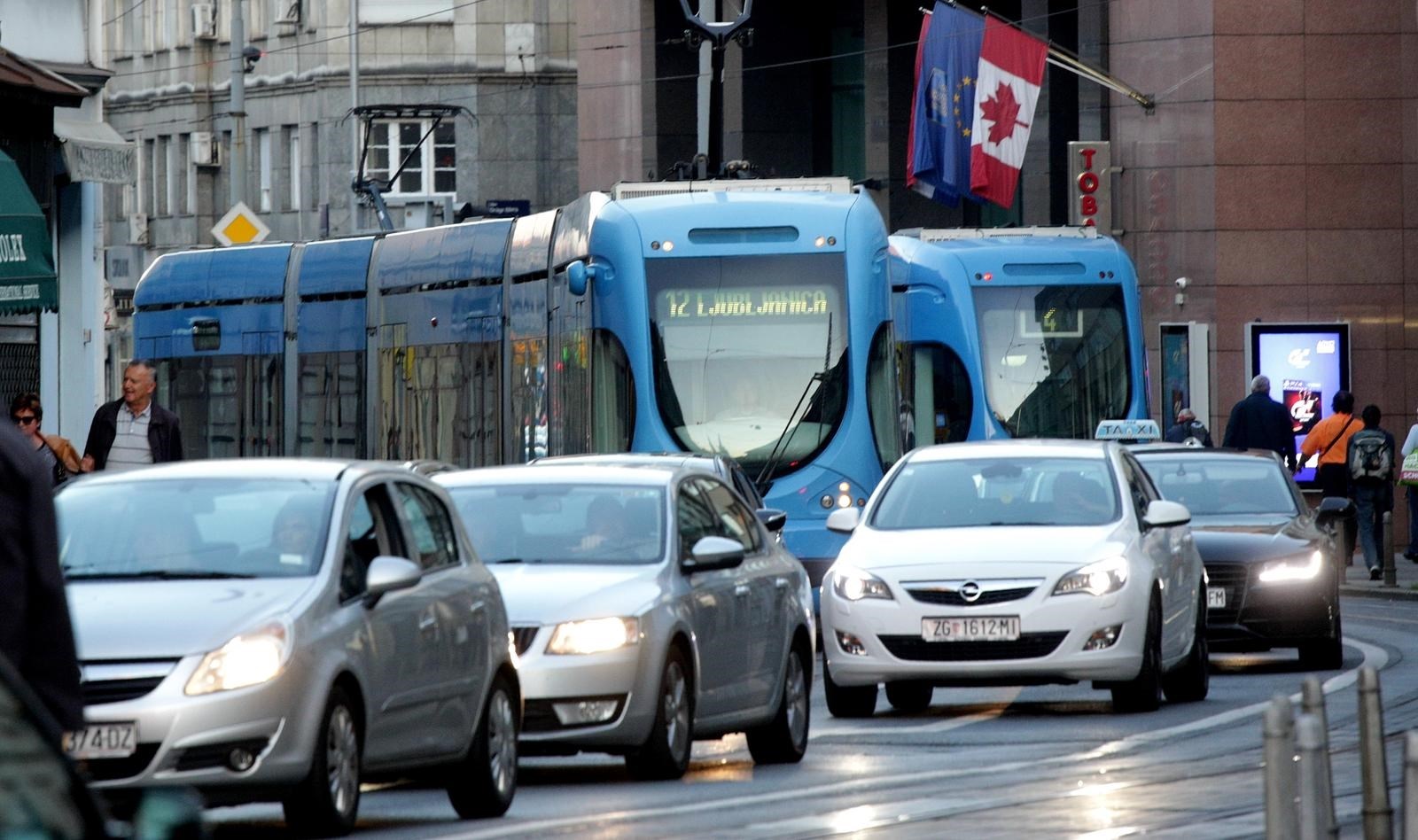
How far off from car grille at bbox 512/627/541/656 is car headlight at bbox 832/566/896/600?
11.2 feet

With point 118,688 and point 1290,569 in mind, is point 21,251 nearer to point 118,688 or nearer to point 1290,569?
point 1290,569

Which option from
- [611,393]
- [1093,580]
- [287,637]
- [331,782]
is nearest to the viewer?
[287,637]

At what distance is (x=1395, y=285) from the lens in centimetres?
3869

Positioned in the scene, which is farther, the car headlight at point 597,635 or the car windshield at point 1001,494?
the car windshield at point 1001,494

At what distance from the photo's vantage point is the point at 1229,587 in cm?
1983

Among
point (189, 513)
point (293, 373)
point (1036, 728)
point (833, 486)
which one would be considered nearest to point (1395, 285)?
point (293, 373)

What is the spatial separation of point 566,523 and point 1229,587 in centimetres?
710

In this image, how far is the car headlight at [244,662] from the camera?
10.1 metres

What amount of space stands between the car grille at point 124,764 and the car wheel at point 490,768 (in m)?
1.81

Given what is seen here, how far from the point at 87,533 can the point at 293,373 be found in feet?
68.7

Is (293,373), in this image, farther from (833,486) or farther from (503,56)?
(503,56)

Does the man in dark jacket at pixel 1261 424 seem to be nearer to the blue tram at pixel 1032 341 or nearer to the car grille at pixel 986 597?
the blue tram at pixel 1032 341

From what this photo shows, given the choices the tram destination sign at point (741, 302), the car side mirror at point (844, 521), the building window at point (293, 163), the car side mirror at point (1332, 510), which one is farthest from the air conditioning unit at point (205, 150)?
the car side mirror at point (844, 521)

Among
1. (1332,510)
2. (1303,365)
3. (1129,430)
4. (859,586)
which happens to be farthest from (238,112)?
(859,586)
